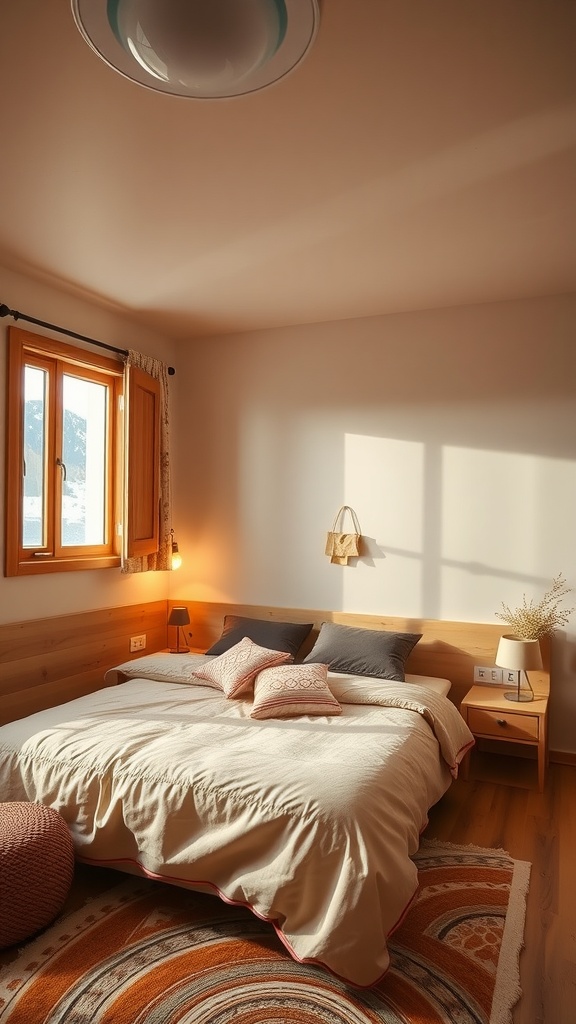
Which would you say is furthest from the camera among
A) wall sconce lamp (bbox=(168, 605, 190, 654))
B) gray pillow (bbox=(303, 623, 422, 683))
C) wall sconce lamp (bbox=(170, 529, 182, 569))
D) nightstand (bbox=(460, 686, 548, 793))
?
wall sconce lamp (bbox=(170, 529, 182, 569))

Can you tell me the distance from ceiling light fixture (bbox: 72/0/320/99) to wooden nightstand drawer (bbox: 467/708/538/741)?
289cm

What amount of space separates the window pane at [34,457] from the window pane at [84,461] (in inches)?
6.6

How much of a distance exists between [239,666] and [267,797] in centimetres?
125

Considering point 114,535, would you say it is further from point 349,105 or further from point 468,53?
point 468,53

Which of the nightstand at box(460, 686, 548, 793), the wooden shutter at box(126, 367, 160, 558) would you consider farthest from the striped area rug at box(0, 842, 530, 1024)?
the wooden shutter at box(126, 367, 160, 558)

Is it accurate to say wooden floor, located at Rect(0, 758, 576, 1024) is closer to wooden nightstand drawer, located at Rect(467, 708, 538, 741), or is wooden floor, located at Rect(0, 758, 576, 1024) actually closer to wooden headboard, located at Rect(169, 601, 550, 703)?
wooden nightstand drawer, located at Rect(467, 708, 538, 741)

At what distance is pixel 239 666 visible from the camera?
3.40 metres

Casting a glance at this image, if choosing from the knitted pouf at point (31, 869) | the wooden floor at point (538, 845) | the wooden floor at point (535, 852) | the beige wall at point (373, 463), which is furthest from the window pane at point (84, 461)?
the wooden floor at point (538, 845)

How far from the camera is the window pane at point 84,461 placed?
387cm

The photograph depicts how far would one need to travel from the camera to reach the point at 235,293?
3777 mm

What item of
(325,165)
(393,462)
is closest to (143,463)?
(393,462)

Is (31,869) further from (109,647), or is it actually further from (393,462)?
(393,462)

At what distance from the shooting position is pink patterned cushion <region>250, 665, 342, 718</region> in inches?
119

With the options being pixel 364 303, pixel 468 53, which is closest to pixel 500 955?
pixel 468 53
